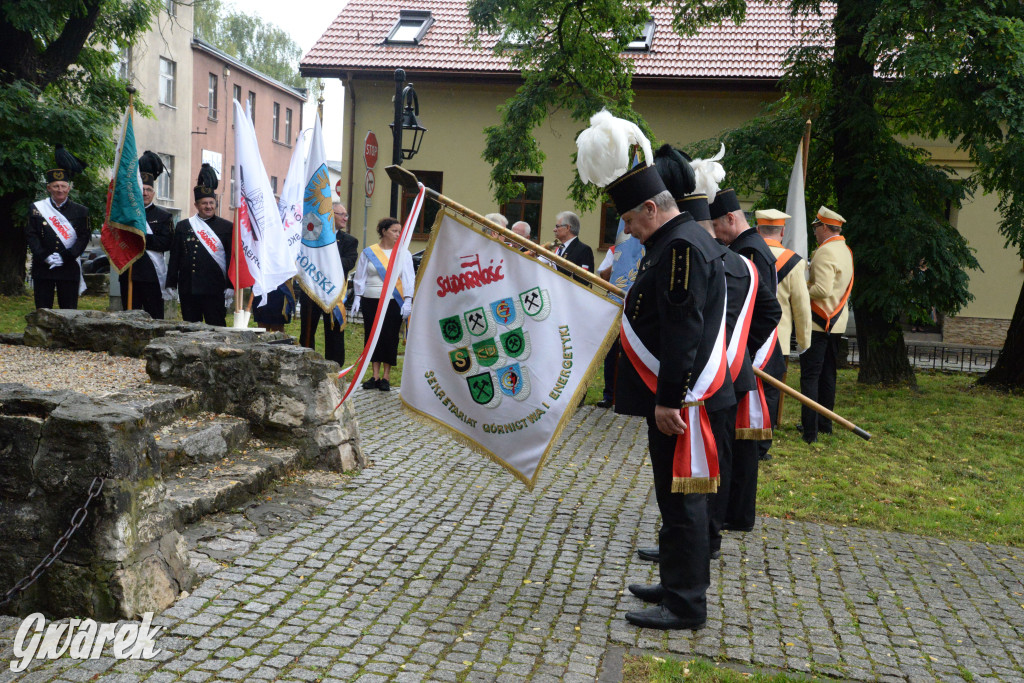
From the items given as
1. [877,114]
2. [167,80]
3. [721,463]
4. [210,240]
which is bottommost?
[721,463]

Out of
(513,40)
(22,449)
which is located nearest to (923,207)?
(513,40)

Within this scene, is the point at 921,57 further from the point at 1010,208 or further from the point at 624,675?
the point at 624,675

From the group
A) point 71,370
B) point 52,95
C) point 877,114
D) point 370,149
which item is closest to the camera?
point 71,370

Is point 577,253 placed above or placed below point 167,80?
below

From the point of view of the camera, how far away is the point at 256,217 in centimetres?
878

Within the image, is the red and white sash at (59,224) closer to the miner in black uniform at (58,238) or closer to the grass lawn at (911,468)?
the miner in black uniform at (58,238)

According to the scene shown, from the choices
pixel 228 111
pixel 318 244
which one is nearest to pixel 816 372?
pixel 318 244

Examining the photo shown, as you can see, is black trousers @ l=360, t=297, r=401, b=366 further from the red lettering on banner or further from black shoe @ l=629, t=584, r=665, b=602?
black shoe @ l=629, t=584, r=665, b=602

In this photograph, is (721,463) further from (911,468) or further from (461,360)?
(911,468)

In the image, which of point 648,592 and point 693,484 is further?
point 648,592

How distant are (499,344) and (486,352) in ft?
0.27

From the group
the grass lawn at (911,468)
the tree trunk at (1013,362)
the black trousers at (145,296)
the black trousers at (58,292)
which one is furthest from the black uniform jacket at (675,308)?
the tree trunk at (1013,362)

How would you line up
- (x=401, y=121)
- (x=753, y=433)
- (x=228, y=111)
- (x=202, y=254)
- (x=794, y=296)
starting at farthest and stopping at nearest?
(x=228, y=111)
(x=401, y=121)
(x=202, y=254)
(x=794, y=296)
(x=753, y=433)

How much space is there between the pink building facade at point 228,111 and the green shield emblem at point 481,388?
3190 cm
